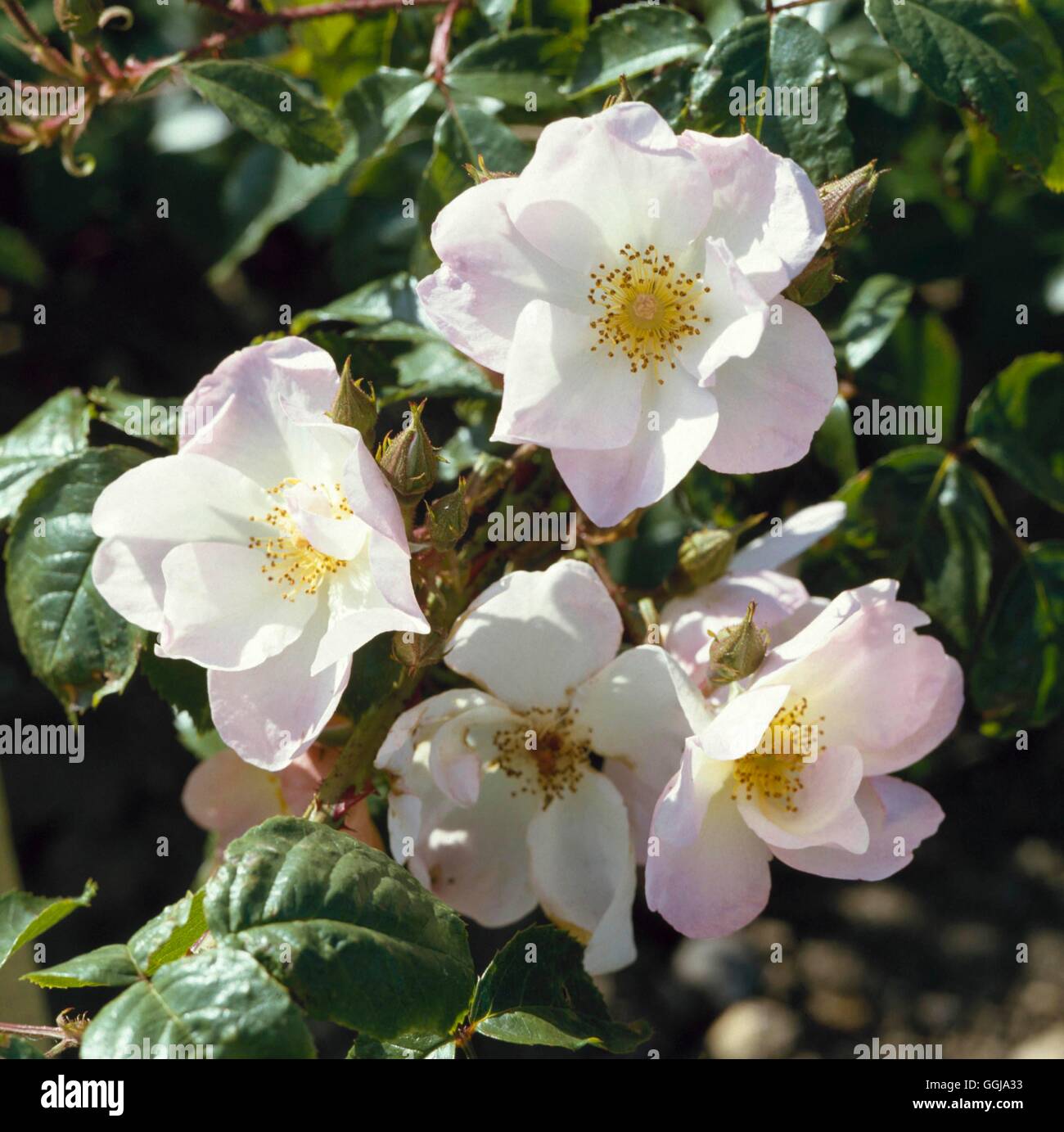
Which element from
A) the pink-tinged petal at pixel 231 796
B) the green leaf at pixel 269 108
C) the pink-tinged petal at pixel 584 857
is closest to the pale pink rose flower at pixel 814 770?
the pink-tinged petal at pixel 584 857

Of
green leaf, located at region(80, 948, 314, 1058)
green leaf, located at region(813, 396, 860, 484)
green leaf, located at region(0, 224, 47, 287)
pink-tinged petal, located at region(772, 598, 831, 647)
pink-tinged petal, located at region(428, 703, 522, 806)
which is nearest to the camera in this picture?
green leaf, located at region(80, 948, 314, 1058)

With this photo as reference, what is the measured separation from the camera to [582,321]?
4.03 ft

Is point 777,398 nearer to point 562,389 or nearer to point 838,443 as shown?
point 562,389

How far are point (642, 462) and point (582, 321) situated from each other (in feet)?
0.56

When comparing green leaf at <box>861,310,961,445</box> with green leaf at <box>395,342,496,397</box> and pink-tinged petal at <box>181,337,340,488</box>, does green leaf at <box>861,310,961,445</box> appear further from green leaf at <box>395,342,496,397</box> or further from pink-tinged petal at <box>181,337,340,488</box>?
pink-tinged petal at <box>181,337,340,488</box>

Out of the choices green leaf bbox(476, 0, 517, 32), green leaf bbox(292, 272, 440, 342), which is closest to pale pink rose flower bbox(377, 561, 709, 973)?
green leaf bbox(292, 272, 440, 342)

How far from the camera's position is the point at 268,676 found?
1.20m

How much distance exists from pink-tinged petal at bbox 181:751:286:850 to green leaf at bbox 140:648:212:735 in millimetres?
176

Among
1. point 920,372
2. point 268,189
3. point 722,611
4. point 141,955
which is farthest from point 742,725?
point 268,189

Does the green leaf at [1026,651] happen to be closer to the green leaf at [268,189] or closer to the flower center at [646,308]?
the flower center at [646,308]

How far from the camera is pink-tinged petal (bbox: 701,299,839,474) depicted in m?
1.13

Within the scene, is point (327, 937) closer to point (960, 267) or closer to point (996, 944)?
point (960, 267)

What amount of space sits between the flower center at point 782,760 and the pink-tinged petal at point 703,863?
3cm

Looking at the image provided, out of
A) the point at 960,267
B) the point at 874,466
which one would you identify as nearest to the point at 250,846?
the point at 874,466
